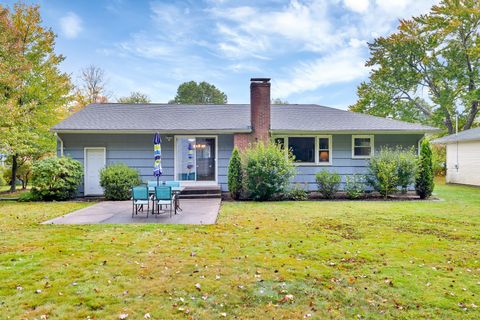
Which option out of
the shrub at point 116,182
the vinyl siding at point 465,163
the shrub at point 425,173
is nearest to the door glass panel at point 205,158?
the shrub at point 116,182

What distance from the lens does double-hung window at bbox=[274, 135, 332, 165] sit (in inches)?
537

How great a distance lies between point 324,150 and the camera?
44.9ft

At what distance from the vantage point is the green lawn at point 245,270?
11.0 feet

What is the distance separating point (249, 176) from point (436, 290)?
27.8 ft

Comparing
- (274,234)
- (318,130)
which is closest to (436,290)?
(274,234)

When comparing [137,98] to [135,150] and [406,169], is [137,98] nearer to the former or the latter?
[135,150]

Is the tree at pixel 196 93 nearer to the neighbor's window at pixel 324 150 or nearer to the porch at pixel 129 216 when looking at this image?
the neighbor's window at pixel 324 150

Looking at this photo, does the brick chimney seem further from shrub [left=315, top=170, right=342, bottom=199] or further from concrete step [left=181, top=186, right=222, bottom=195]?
shrub [left=315, top=170, right=342, bottom=199]

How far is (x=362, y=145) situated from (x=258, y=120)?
186 inches

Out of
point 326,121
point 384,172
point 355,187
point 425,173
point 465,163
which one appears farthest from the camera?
point 465,163

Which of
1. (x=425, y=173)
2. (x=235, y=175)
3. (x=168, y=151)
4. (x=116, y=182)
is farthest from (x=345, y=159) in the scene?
(x=116, y=182)

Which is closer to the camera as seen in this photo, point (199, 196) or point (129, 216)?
point (129, 216)

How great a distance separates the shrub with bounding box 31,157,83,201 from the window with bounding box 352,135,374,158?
11.4 m

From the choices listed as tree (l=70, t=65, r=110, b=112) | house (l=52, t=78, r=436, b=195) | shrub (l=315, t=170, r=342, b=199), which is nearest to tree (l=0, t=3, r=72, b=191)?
house (l=52, t=78, r=436, b=195)
